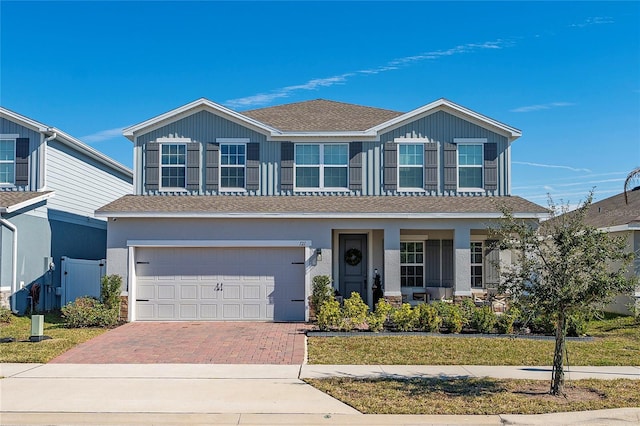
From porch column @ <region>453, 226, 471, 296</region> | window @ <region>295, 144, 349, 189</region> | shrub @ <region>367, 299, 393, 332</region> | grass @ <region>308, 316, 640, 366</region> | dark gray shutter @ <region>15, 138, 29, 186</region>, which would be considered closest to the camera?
grass @ <region>308, 316, 640, 366</region>

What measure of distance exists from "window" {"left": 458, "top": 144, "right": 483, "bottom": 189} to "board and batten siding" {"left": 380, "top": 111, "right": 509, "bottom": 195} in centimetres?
40

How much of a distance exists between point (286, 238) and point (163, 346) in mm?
5415

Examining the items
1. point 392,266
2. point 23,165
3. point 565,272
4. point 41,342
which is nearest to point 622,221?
point 392,266

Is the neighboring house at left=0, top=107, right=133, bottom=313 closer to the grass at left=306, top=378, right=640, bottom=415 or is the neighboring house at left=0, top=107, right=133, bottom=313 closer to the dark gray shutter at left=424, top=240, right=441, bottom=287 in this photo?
the grass at left=306, top=378, right=640, bottom=415

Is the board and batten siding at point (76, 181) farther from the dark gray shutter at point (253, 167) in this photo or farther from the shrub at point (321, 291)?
the shrub at point (321, 291)

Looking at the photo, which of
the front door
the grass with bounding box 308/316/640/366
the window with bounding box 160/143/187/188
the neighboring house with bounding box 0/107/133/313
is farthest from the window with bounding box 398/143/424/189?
the neighboring house with bounding box 0/107/133/313

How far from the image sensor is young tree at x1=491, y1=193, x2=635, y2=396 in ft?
30.2

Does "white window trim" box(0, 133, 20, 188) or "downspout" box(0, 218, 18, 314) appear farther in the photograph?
"white window trim" box(0, 133, 20, 188)

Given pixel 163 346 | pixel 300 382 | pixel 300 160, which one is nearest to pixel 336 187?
pixel 300 160

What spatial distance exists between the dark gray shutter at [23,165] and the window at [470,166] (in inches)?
568

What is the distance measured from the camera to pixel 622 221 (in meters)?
19.8

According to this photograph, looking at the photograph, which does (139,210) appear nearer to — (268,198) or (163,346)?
(268,198)

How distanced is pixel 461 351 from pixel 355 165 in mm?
8123

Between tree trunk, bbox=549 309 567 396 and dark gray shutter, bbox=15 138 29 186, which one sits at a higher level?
dark gray shutter, bbox=15 138 29 186
